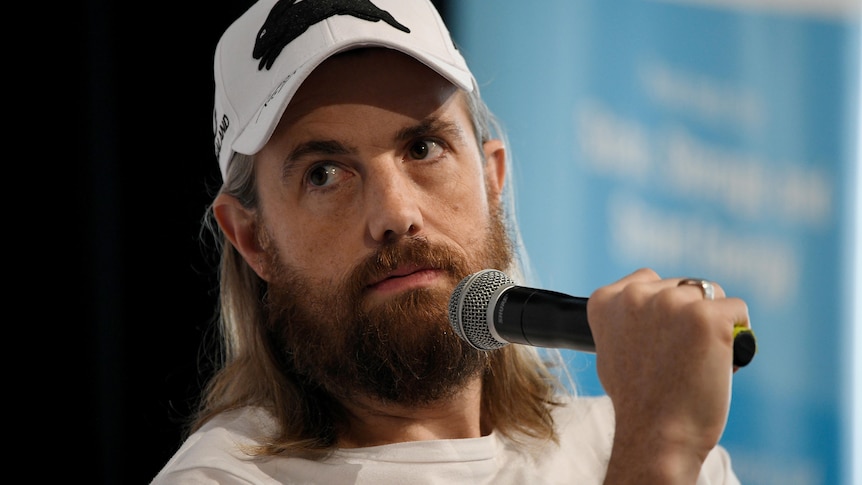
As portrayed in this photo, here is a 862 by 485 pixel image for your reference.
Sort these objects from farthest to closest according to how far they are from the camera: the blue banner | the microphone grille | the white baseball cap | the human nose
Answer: the blue banner → the white baseball cap → the human nose → the microphone grille

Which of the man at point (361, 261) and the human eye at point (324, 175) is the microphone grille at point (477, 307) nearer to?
the man at point (361, 261)

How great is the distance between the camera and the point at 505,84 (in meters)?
3.00

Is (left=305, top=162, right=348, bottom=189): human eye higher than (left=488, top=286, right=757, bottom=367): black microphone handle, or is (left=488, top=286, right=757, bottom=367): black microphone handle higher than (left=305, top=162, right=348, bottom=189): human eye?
(left=305, top=162, right=348, bottom=189): human eye

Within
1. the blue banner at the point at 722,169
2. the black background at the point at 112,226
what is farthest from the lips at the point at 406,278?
the blue banner at the point at 722,169

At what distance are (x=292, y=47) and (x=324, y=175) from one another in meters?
0.24

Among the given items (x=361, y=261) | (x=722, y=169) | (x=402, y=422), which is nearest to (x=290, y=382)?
(x=402, y=422)

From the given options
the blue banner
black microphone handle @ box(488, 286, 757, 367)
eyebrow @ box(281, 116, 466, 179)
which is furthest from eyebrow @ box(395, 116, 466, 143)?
the blue banner

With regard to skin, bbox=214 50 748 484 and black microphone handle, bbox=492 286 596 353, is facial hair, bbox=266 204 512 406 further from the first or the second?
black microphone handle, bbox=492 286 596 353

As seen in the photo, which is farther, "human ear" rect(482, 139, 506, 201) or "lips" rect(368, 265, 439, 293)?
"human ear" rect(482, 139, 506, 201)

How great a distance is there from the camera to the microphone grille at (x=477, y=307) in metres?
1.33

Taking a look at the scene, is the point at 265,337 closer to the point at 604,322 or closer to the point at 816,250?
the point at 604,322

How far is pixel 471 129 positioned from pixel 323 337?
50 centimetres

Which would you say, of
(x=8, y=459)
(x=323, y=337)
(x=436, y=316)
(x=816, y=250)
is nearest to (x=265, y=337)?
(x=323, y=337)

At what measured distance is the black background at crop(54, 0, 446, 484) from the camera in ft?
8.00
